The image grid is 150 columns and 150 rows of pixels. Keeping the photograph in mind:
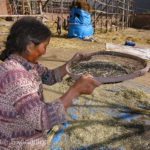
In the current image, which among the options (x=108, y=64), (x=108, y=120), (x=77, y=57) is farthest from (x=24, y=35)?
(x=108, y=120)

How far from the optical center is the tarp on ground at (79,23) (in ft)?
29.7

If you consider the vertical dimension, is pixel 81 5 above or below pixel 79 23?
above

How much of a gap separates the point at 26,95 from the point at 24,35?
37cm

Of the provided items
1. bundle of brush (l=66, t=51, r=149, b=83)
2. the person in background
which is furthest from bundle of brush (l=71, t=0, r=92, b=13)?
the person in background

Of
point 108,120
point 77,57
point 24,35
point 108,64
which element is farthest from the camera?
point 108,120

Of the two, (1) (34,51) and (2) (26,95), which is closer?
(2) (26,95)

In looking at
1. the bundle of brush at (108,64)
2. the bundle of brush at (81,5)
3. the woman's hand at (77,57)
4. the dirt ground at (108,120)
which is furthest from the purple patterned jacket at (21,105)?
the bundle of brush at (81,5)

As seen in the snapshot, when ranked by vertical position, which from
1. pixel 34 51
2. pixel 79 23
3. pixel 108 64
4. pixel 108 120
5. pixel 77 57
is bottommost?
pixel 108 120

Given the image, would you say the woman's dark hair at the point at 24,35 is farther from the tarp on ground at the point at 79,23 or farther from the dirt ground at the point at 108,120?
the tarp on ground at the point at 79,23

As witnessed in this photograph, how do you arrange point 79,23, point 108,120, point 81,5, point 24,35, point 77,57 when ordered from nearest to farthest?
point 24,35 → point 77,57 → point 108,120 → point 81,5 → point 79,23

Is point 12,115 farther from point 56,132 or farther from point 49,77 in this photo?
point 56,132

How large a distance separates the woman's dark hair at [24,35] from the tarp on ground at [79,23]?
835 cm

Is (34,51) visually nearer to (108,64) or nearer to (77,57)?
(77,57)

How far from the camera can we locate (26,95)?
86 centimetres
